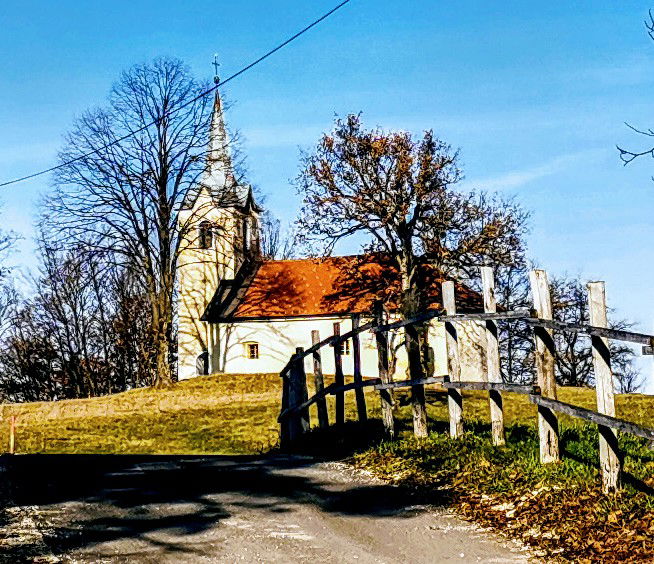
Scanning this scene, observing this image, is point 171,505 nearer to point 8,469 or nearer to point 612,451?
point 8,469

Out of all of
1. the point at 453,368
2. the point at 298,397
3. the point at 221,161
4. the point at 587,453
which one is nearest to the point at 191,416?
the point at 221,161

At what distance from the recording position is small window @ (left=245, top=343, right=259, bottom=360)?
45.6 meters

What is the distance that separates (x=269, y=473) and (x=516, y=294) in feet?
157

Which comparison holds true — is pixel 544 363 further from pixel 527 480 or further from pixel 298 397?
pixel 298 397

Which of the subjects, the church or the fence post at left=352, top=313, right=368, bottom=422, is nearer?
the fence post at left=352, top=313, right=368, bottom=422

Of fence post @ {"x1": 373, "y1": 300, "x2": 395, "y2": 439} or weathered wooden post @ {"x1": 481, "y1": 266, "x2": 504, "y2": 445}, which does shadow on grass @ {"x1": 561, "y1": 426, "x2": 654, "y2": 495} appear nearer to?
weathered wooden post @ {"x1": 481, "y1": 266, "x2": 504, "y2": 445}

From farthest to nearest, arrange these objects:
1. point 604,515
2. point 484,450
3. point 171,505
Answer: point 484,450, point 171,505, point 604,515

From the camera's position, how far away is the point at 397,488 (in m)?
8.02

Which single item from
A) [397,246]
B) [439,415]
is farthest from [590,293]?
[397,246]

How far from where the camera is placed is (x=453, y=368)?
391 inches

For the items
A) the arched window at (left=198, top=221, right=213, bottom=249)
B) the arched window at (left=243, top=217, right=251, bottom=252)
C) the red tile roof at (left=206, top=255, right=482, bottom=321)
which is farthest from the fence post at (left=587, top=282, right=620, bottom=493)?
the arched window at (left=243, top=217, right=251, bottom=252)

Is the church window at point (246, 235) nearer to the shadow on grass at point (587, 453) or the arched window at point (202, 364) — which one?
the arched window at point (202, 364)

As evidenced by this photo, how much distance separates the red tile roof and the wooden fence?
25.8 m

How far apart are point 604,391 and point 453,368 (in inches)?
126
